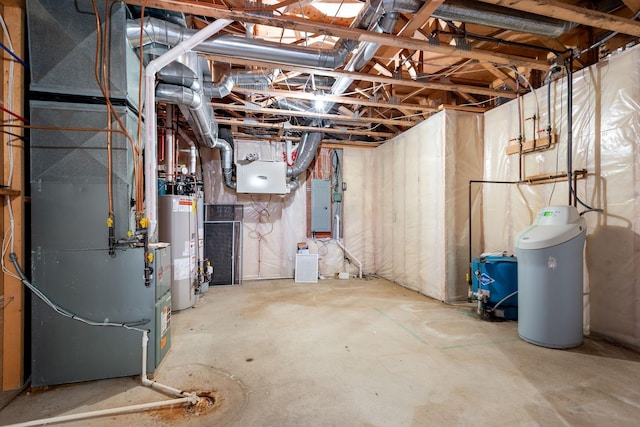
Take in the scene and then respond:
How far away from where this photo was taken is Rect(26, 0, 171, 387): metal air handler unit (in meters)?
1.81

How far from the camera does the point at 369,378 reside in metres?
1.95

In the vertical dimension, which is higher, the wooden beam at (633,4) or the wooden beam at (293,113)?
the wooden beam at (633,4)

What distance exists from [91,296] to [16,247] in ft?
1.77

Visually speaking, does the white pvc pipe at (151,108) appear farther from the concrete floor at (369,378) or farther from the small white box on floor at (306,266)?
the small white box on floor at (306,266)

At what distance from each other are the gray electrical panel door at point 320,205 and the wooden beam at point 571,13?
3.73 meters

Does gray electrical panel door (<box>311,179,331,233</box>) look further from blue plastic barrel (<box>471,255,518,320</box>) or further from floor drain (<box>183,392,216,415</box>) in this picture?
floor drain (<box>183,392,216,415</box>)

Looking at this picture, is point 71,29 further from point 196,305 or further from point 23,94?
point 196,305

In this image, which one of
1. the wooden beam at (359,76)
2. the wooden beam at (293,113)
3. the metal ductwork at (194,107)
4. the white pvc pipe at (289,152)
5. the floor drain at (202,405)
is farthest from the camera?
the white pvc pipe at (289,152)

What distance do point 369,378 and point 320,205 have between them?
3.62 metres

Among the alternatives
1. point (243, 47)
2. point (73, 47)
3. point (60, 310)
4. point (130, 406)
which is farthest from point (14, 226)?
point (243, 47)

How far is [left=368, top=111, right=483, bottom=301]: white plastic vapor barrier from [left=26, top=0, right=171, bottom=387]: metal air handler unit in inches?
132

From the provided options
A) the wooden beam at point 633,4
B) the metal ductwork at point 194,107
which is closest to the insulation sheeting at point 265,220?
the metal ductwork at point 194,107

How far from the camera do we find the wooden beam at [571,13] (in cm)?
184

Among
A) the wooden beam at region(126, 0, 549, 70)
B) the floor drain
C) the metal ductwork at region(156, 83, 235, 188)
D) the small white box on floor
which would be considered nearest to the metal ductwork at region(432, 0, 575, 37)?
the wooden beam at region(126, 0, 549, 70)
